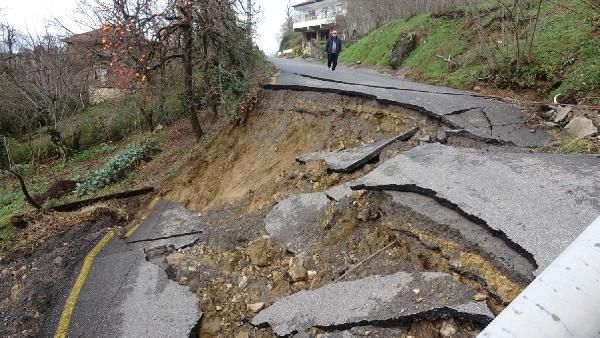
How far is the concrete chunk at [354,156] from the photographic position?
5980mm

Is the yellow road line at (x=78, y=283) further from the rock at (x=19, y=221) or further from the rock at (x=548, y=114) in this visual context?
the rock at (x=548, y=114)

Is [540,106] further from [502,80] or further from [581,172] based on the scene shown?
[581,172]

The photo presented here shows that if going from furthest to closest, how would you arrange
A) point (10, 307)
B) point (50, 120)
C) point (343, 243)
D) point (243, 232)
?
point (50, 120), point (243, 232), point (10, 307), point (343, 243)

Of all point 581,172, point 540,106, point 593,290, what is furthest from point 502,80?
point 593,290

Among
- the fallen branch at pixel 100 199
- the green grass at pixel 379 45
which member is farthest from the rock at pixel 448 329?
the green grass at pixel 379 45

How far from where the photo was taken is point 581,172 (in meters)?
4.15

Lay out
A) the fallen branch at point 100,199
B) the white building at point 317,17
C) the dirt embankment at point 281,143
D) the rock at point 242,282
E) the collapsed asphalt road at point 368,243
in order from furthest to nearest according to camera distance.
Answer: the white building at point 317,17 < the fallen branch at point 100,199 < the dirt embankment at point 281,143 < the rock at point 242,282 < the collapsed asphalt road at point 368,243

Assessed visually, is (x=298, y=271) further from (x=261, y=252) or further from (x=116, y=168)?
(x=116, y=168)

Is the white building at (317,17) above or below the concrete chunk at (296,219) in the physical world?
above

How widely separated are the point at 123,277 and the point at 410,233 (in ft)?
12.4

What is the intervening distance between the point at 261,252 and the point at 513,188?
9.62 ft

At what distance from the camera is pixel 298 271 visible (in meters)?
4.36

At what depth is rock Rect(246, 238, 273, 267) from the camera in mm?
4961

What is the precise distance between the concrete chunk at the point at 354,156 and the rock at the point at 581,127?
83.0 inches
